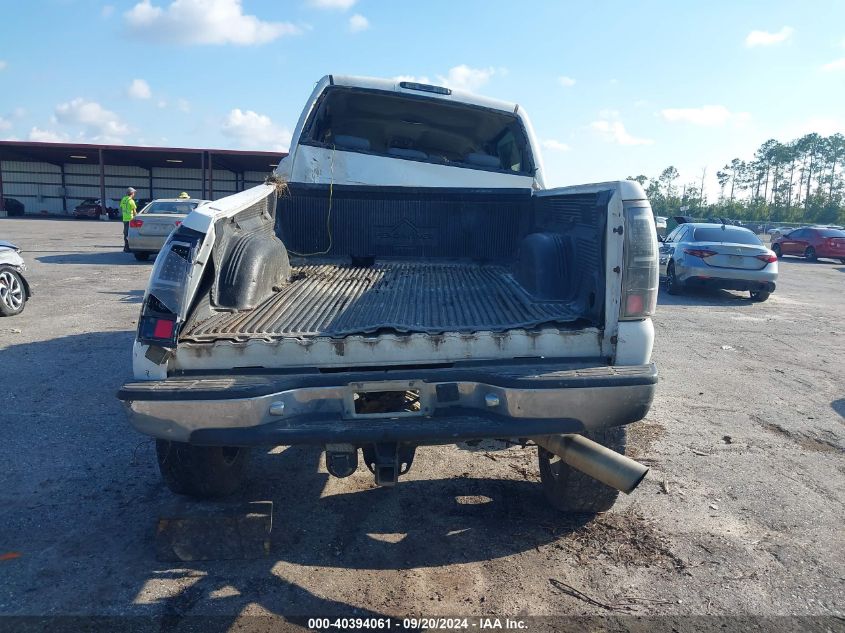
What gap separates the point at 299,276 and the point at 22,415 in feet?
8.98

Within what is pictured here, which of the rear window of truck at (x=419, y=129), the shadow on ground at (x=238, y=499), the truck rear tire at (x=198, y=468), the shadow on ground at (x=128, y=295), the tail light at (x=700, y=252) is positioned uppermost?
the rear window of truck at (x=419, y=129)

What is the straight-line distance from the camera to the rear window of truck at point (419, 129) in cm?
575

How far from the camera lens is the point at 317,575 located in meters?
2.95

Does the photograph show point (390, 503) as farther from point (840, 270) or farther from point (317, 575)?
point (840, 270)

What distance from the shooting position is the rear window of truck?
5754 mm

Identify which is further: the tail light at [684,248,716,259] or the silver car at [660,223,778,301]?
the tail light at [684,248,716,259]

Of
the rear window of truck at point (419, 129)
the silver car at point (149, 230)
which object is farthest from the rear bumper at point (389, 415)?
the silver car at point (149, 230)

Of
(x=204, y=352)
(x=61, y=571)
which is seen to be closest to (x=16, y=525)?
(x=61, y=571)

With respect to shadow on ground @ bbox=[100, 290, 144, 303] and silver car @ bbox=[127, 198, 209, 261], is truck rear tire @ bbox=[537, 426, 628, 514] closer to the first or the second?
shadow on ground @ bbox=[100, 290, 144, 303]

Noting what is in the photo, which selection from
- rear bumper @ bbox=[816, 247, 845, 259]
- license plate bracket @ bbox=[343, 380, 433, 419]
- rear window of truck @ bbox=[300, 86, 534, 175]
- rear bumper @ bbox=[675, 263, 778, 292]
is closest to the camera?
license plate bracket @ bbox=[343, 380, 433, 419]

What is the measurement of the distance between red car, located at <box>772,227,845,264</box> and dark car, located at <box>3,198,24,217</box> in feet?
A: 159

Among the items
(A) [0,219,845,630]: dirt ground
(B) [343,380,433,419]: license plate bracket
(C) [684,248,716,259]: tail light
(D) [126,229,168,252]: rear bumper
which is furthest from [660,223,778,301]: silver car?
(D) [126,229,168,252]: rear bumper

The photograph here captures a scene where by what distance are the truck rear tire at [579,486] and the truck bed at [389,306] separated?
0.69 m

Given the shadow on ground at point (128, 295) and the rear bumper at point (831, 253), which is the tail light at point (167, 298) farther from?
the rear bumper at point (831, 253)
